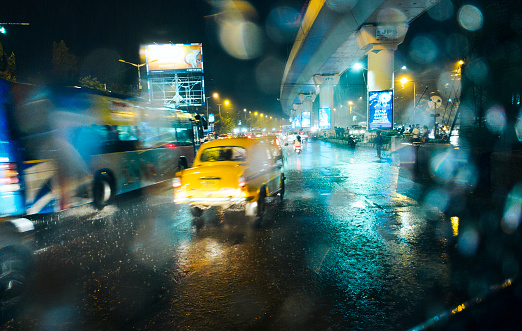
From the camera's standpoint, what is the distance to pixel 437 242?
247 inches

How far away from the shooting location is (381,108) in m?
26.5

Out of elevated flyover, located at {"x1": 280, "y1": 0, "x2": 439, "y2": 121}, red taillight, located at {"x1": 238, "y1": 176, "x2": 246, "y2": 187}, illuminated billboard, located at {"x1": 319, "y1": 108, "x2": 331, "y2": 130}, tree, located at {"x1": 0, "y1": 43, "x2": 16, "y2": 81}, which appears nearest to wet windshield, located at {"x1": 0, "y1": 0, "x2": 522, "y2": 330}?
red taillight, located at {"x1": 238, "y1": 176, "x2": 246, "y2": 187}

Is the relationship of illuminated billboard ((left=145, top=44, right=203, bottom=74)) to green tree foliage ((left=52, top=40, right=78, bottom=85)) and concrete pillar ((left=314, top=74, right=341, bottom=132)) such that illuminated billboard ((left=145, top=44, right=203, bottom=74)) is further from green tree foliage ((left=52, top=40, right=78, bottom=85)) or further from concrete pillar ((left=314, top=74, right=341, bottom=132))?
concrete pillar ((left=314, top=74, right=341, bottom=132))

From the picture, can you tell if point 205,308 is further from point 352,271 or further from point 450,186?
point 450,186

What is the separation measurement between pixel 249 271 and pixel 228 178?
9.68 ft

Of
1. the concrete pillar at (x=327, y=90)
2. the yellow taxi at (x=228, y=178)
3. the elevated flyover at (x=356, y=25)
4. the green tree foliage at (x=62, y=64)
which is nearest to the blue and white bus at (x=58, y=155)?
the yellow taxi at (x=228, y=178)

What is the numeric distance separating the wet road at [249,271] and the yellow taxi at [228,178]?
0.54m

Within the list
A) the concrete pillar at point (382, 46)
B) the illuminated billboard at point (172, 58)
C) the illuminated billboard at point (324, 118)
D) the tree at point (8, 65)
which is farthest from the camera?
the illuminated billboard at point (324, 118)

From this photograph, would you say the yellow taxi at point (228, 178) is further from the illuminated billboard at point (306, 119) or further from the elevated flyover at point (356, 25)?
the illuminated billboard at point (306, 119)

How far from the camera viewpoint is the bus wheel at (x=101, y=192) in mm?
10258

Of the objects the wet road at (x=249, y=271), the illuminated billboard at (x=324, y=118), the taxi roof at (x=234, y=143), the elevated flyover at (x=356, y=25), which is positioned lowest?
the wet road at (x=249, y=271)

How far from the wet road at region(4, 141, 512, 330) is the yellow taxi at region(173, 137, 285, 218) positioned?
538mm

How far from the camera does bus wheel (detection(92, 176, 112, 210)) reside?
10258 millimetres

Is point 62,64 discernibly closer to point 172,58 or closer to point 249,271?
point 172,58
